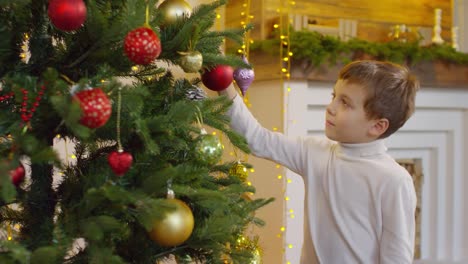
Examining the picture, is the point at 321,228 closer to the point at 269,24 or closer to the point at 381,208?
the point at 381,208

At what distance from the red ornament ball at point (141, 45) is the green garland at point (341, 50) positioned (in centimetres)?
145

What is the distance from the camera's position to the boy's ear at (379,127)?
55.0 inches

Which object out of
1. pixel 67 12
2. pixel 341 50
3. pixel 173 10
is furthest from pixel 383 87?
pixel 341 50

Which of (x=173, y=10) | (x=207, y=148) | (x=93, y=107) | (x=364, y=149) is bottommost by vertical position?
(x=364, y=149)

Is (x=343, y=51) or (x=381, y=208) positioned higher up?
(x=343, y=51)

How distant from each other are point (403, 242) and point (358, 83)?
378mm

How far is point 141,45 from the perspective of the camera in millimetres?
807

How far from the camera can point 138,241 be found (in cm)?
95

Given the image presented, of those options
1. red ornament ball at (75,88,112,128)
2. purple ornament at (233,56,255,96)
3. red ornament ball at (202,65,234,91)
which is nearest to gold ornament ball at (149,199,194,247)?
red ornament ball at (75,88,112,128)

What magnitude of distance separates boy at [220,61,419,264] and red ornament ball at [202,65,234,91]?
231mm

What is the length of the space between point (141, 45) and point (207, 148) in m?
0.22

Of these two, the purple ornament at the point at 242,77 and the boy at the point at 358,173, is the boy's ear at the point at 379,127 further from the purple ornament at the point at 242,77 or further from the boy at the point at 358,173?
the purple ornament at the point at 242,77

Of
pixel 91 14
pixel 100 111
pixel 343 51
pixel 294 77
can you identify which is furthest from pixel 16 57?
pixel 343 51

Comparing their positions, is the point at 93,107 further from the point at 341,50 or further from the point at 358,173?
the point at 341,50
